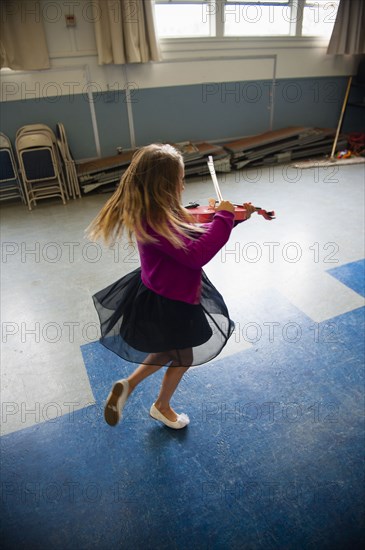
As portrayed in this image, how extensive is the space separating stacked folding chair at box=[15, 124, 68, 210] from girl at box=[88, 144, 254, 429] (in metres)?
2.92

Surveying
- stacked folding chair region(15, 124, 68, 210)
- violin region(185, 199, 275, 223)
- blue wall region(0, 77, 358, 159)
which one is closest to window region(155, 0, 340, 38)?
blue wall region(0, 77, 358, 159)

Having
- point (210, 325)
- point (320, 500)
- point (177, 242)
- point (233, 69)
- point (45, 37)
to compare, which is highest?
point (45, 37)

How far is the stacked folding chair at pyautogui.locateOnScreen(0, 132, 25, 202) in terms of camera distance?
3.94m

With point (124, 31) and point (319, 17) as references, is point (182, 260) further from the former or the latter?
point (319, 17)

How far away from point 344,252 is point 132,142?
121 inches

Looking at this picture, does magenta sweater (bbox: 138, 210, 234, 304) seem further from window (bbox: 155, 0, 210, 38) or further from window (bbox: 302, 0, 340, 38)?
window (bbox: 302, 0, 340, 38)

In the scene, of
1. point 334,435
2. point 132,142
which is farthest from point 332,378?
point 132,142

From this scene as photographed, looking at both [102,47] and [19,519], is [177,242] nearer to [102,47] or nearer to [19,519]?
[19,519]

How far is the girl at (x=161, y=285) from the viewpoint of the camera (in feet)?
3.77

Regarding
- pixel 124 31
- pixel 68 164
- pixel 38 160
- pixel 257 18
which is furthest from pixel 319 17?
pixel 38 160

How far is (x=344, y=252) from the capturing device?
9.30ft

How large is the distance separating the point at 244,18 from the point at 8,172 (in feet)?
11.5

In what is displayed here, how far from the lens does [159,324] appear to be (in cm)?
129

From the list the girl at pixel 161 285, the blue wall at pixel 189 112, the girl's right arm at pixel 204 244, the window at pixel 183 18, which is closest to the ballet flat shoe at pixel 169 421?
the girl at pixel 161 285
